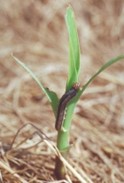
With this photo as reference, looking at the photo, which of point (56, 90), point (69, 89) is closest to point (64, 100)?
point (69, 89)

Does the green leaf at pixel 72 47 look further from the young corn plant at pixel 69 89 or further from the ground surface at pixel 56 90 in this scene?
the ground surface at pixel 56 90

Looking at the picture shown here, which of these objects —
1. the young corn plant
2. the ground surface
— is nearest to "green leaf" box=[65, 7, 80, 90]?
the young corn plant

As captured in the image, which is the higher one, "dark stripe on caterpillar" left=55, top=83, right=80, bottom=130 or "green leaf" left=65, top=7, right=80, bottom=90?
"green leaf" left=65, top=7, right=80, bottom=90

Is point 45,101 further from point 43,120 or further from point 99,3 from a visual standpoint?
point 99,3

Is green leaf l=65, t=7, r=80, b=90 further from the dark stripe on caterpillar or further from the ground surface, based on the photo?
the ground surface

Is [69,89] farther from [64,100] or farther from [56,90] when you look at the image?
[56,90]
